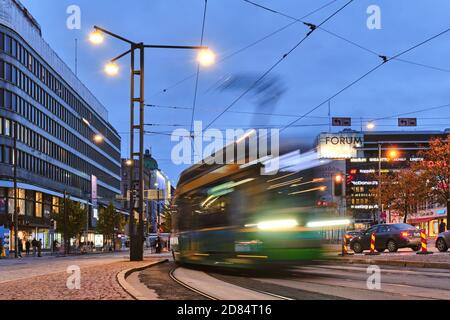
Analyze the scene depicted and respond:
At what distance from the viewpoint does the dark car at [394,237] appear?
29734 millimetres

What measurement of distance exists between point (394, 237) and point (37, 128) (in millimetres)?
53462

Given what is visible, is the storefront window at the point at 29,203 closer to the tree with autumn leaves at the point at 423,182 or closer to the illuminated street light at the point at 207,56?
the tree with autumn leaves at the point at 423,182

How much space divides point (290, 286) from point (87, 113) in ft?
294

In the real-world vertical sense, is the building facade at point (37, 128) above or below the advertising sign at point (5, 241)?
above

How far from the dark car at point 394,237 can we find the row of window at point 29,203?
42871mm

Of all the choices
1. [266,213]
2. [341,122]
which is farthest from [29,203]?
[266,213]

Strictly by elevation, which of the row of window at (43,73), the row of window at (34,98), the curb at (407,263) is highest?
the row of window at (43,73)

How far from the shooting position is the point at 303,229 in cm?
1491

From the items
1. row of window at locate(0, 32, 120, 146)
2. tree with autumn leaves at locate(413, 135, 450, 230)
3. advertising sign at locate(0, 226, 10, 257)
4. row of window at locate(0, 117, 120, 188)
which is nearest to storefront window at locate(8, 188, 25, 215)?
advertising sign at locate(0, 226, 10, 257)

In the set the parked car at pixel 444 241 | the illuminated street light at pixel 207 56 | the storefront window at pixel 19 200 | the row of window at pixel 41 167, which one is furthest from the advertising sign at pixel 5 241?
the parked car at pixel 444 241

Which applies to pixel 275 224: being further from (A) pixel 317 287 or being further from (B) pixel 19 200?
(B) pixel 19 200

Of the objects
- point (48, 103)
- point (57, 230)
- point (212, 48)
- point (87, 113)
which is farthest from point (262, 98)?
point (87, 113)

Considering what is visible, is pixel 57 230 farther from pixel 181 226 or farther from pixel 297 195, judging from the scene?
pixel 297 195

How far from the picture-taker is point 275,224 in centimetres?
1485
